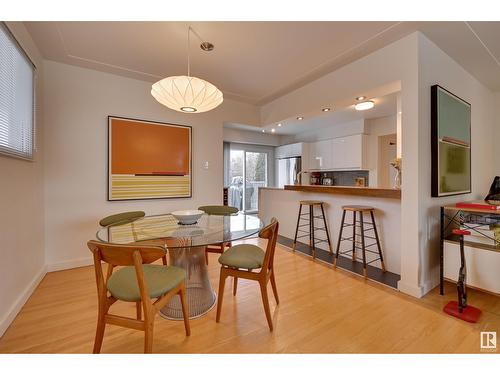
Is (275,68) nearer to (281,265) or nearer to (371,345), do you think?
(281,265)

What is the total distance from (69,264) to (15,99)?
190cm

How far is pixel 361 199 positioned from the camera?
2.95 metres

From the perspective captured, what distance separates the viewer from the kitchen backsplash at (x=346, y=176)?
16.5ft

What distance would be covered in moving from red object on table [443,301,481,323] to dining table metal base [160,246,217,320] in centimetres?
194

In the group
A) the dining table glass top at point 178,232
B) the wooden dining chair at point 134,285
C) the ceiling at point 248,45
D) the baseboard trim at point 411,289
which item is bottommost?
the baseboard trim at point 411,289

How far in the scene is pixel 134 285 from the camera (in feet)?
4.54

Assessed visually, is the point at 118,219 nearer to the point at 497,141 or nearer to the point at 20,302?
the point at 20,302

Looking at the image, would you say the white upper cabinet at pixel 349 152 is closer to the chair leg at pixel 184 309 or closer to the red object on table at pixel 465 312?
the red object on table at pixel 465 312

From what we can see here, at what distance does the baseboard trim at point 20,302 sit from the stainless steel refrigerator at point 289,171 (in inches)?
188

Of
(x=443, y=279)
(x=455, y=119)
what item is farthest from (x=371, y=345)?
(x=455, y=119)

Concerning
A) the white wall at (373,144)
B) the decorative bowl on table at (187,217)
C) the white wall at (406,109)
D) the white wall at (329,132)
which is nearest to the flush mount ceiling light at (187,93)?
the decorative bowl on table at (187,217)

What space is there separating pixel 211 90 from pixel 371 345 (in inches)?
86.9

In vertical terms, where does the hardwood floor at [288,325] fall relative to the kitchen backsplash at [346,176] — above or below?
below

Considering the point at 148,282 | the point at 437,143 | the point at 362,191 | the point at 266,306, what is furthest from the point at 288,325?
the point at 437,143
